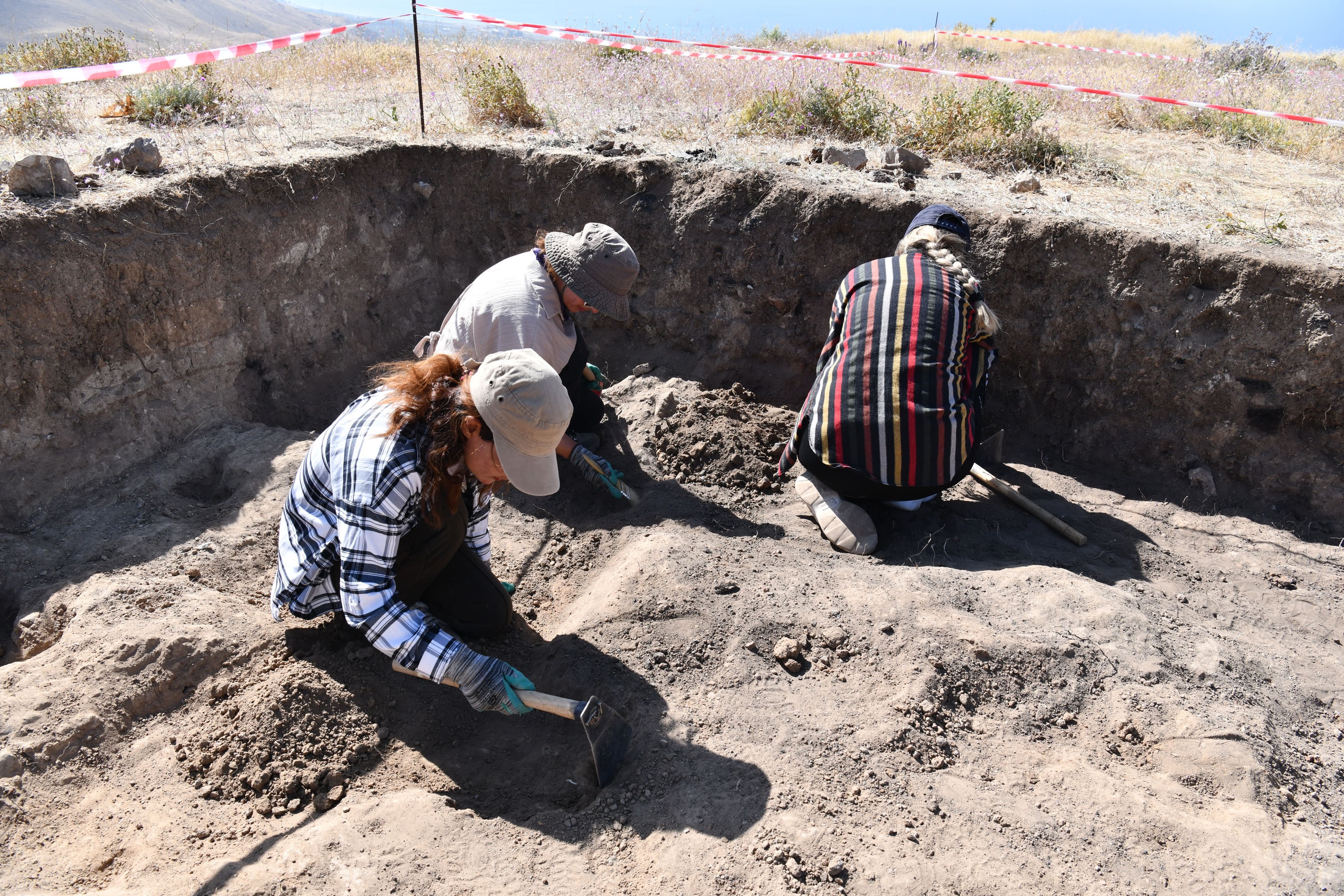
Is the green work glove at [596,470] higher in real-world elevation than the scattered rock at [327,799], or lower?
higher

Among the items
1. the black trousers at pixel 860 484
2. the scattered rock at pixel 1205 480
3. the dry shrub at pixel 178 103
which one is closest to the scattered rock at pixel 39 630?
the black trousers at pixel 860 484

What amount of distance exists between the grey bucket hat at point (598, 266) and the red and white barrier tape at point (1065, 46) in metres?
9.49

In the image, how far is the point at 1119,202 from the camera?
15.1ft

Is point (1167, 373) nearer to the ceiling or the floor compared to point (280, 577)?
nearer to the ceiling

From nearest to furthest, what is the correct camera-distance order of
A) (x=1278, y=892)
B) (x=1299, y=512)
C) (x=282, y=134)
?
(x=1278, y=892)
(x=1299, y=512)
(x=282, y=134)

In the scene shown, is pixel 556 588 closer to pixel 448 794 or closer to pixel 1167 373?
pixel 448 794

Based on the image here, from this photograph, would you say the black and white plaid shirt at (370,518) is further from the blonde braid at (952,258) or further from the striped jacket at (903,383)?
the blonde braid at (952,258)

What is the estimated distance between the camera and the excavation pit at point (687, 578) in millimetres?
2172

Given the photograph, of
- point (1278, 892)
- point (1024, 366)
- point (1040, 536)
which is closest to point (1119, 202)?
point (1024, 366)

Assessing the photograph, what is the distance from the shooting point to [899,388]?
10.5 feet

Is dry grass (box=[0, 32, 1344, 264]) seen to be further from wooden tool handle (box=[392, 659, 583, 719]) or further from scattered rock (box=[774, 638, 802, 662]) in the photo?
wooden tool handle (box=[392, 659, 583, 719])

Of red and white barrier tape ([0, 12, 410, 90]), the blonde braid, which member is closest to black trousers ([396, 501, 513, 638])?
the blonde braid

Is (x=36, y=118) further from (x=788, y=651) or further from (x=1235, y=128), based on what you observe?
(x=1235, y=128)

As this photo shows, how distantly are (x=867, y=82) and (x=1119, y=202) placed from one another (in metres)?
4.00
